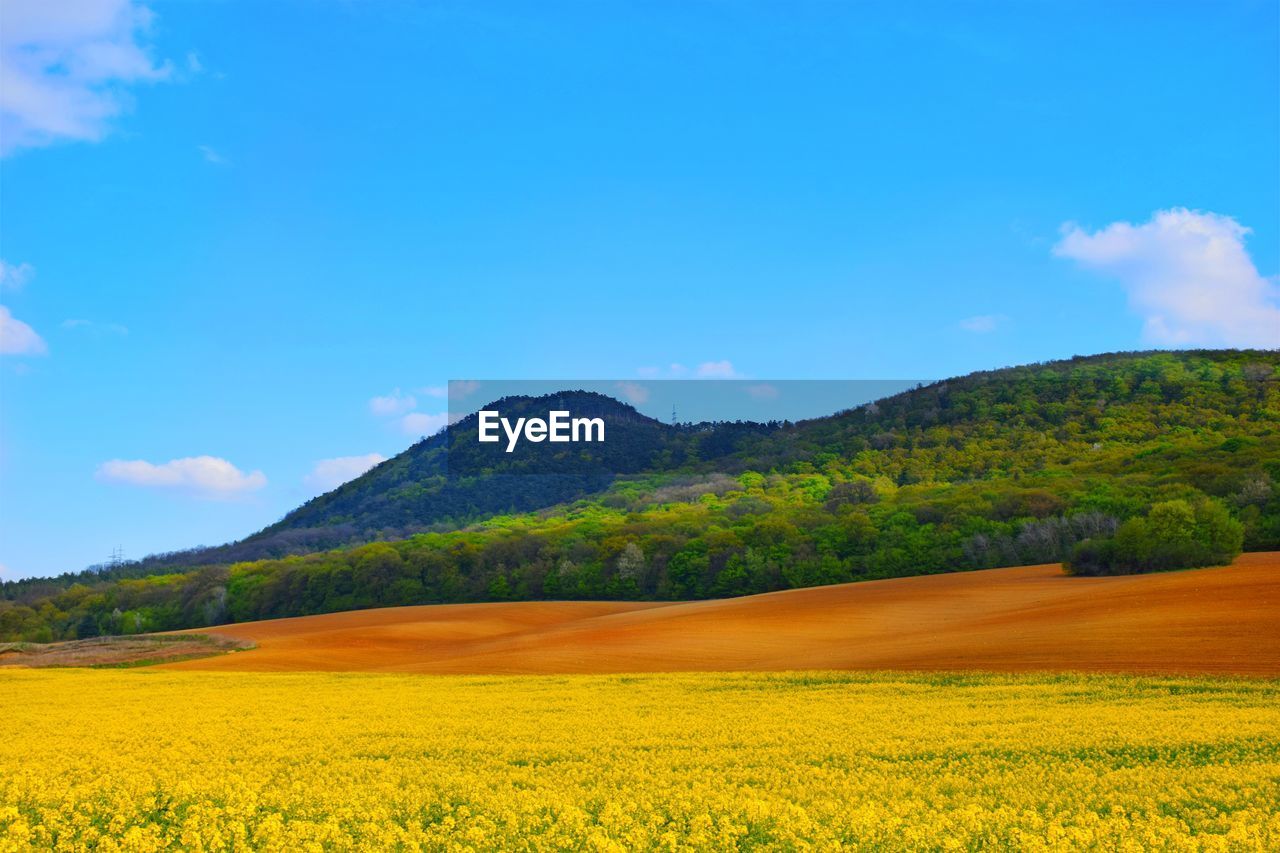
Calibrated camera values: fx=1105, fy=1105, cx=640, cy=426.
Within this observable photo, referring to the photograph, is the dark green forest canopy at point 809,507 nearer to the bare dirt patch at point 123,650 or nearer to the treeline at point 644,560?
the treeline at point 644,560

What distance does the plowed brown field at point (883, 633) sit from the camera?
39.1 meters

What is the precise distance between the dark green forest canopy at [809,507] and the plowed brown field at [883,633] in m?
10.5

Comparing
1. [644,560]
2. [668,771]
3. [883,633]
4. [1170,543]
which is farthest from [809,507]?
[668,771]

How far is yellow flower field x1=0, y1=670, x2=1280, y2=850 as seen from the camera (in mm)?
12922

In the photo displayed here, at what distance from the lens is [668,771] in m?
17.3

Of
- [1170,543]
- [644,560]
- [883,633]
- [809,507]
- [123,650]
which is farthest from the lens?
[809,507]

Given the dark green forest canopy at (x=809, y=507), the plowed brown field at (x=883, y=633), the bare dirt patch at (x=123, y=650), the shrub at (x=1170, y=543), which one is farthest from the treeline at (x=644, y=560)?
the bare dirt patch at (x=123, y=650)

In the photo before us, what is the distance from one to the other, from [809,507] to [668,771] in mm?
88945

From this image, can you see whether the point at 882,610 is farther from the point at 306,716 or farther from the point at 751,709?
the point at 306,716

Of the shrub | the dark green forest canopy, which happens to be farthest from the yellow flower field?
the dark green forest canopy

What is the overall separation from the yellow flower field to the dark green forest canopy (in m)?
39.4

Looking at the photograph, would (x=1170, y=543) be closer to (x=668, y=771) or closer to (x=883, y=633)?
(x=883, y=633)

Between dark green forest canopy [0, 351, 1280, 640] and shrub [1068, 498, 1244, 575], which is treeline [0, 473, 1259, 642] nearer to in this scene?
dark green forest canopy [0, 351, 1280, 640]

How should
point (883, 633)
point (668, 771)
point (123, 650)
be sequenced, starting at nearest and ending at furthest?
point (668, 771) → point (883, 633) → point (123, 650)
